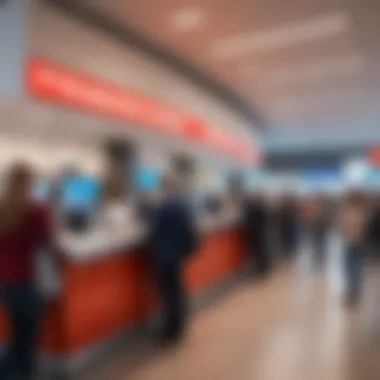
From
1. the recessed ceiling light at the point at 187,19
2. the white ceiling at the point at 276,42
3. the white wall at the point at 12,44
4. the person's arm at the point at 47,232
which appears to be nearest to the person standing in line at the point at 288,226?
the white ceiling at the point at 276,42

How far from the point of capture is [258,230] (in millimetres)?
8656

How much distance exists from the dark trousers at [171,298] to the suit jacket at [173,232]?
0.11m

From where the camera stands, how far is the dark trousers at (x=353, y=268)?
6.38 meters

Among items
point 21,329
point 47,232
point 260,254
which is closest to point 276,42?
point 260,254

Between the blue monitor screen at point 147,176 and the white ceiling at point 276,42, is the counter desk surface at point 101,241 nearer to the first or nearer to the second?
the white ceiling at point 276,42

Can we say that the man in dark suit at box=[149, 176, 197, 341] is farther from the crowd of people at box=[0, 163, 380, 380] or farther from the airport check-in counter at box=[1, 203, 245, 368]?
the airport check-in counter at box=[1, 203, 245, 368]

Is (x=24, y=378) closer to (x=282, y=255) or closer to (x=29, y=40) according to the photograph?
(x=29, y=40)

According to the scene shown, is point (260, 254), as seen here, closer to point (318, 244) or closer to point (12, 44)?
point (318, 244)

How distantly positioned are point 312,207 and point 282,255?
1.42m

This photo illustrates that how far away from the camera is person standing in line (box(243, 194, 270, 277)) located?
8547 mm

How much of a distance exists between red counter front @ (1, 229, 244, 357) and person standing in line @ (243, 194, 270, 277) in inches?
112

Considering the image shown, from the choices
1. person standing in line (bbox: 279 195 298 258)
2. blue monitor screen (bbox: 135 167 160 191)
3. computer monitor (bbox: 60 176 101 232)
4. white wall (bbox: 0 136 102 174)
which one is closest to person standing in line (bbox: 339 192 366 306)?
computer monitor (bbox: 60 176 101 232)

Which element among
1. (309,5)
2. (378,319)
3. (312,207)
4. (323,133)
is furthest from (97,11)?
(323,133)

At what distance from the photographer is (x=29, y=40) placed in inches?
194
